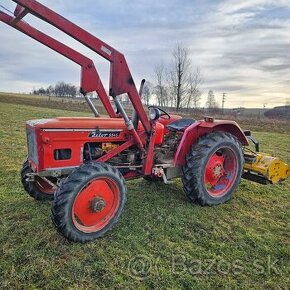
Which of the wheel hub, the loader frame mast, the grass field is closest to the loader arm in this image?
the loader frame mast

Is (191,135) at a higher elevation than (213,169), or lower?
higher

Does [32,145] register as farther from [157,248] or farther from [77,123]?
[157,248]

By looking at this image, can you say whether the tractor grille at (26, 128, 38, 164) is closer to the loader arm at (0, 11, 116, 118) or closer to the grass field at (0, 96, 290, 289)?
the grass field at (0, 96, 290, 289)

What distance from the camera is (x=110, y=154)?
438 centimetres

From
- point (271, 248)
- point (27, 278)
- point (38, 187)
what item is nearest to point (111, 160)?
point (38, 187)

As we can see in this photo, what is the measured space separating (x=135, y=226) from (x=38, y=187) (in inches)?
64.6

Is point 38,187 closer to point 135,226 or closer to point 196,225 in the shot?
point 135,226

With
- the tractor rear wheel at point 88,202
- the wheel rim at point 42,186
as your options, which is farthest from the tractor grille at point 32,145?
the tractor rear wheel at point 88,202

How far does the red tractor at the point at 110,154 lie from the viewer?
3.65 meters

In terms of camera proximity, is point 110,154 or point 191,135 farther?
point 191,135

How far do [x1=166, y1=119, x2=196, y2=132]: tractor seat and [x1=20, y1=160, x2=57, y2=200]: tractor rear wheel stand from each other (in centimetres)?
203

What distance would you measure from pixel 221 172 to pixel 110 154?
1.88m

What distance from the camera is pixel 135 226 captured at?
13.7 ft

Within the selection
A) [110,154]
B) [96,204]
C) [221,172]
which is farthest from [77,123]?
[221,172]
